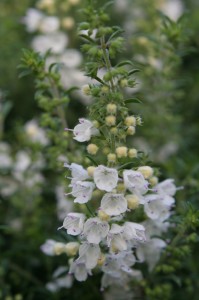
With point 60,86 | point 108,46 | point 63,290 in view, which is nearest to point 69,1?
point 60,86

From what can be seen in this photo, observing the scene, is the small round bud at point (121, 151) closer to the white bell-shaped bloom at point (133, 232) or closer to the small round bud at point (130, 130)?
the small round bud at point (130, 130)

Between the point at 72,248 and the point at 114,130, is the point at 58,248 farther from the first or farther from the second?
the point at 114,130

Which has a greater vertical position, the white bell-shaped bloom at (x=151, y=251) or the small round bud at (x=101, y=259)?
the white bell-shaped bloom at (x=151, y=251)

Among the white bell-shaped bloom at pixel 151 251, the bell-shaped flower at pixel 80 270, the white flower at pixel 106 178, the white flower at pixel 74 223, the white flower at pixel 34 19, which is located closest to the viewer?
the white flower at pixel 106 178

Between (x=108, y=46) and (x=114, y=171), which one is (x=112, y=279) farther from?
(x=108, y=46)

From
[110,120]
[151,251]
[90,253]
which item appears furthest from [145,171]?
[151,251]

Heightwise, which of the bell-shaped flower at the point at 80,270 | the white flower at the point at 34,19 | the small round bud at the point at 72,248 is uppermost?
the white flower at the point at 34,19

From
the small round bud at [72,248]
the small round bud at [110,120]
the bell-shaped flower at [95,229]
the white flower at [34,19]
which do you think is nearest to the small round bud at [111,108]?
the small round bud at [110,120]

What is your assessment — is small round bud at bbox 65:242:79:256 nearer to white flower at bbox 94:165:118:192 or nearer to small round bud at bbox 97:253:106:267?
small round bud at bbox 97:253:106:267
